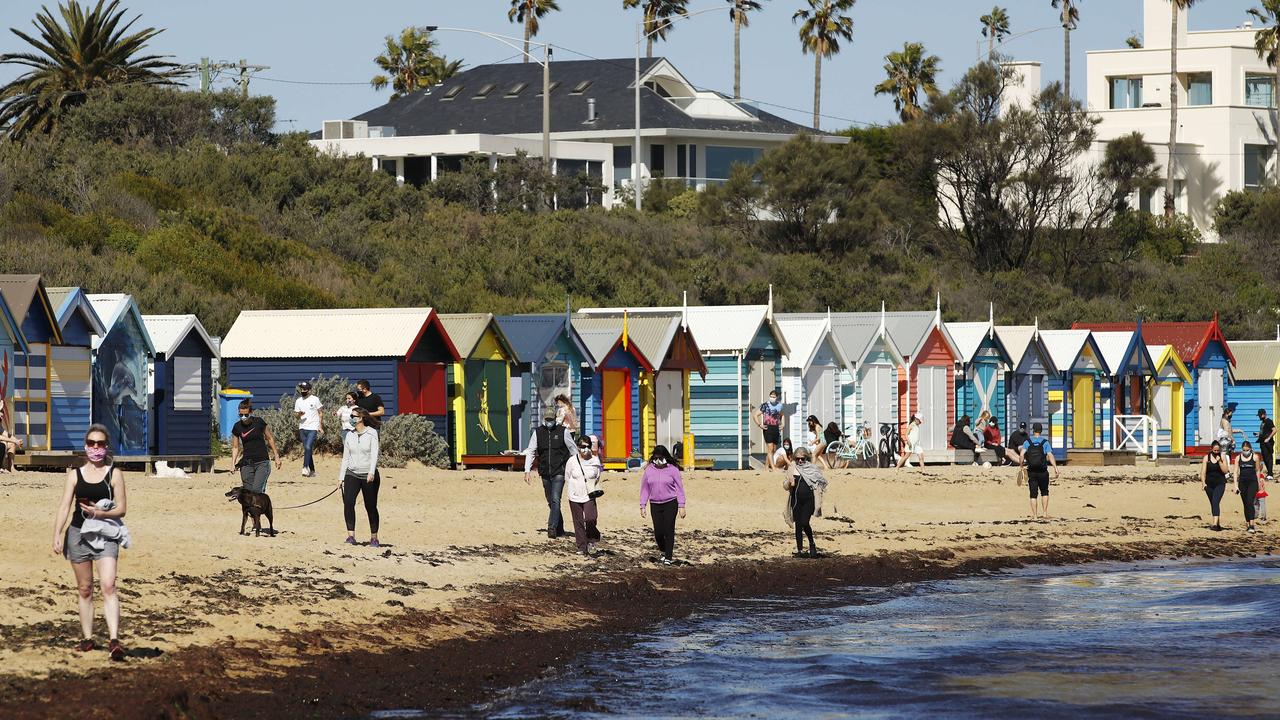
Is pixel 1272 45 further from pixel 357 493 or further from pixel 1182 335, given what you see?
pixel 357 493

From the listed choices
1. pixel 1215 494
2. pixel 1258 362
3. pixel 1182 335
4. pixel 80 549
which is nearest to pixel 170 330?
pixel 1215 494

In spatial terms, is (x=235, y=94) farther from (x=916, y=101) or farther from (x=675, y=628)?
(x=675, y=628)

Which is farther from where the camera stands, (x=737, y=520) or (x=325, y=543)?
(x=737, y=520)

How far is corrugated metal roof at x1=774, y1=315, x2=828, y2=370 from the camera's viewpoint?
39312 millimetres

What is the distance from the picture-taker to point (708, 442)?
3841 cm

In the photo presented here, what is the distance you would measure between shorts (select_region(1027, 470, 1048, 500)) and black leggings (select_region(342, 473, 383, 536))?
13.2 meters

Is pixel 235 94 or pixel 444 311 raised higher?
pixel 235 94

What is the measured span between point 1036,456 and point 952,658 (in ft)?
39.0

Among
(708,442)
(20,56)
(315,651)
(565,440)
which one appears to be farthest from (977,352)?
(20,56)

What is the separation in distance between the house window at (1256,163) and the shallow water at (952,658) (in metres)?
70.5

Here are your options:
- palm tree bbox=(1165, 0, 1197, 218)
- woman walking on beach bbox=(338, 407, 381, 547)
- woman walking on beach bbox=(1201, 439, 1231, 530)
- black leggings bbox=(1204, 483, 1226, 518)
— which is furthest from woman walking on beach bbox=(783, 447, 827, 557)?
palm tree bbox=(1165, 0, 1197, 218)

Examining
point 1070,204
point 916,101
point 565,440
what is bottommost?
point 565,440

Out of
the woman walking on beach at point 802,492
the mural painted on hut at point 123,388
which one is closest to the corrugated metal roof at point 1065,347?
the woman walking on beach at point 802,492

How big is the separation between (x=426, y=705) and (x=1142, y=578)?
14193mm
